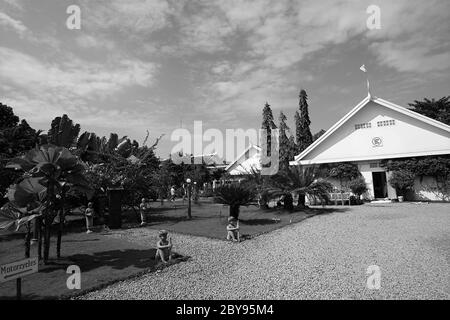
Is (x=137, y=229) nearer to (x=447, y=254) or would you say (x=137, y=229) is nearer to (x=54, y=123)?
(x=54, y=123)

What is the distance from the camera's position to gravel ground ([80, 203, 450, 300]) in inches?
211

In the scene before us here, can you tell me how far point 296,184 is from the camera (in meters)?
16.5

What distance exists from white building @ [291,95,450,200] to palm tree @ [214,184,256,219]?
13.3m

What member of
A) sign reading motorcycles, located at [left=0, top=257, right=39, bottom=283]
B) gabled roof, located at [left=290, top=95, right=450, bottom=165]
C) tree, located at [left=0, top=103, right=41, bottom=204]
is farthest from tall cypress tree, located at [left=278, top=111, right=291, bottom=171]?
sign reading motorcycles, located at [left=0, top=257, right=39, bottom=283]

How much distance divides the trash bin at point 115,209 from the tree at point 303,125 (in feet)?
88.9

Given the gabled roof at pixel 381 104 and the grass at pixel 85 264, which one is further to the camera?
the gabled roof at pixel 381 104

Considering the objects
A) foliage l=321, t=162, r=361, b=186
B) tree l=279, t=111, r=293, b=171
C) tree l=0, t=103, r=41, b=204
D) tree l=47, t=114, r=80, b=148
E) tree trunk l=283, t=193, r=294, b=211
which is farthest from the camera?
tree l=279, t=111, r=293, b=171

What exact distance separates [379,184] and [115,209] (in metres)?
20.6

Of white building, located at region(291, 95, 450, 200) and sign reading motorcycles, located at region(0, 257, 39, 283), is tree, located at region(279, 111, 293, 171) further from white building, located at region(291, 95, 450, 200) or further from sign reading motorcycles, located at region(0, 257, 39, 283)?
sign reading motorcycles, located at region(0, 257, 39, 283)

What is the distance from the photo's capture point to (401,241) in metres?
8.72

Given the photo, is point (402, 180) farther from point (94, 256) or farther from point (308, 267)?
point (94, 256)

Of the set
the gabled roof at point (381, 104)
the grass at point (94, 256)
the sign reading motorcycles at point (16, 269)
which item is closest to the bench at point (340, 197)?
the gabled roof at point (381, 104)

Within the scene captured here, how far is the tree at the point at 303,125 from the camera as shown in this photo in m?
36.4

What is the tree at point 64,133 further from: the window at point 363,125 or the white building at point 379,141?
the window at point 363,125
